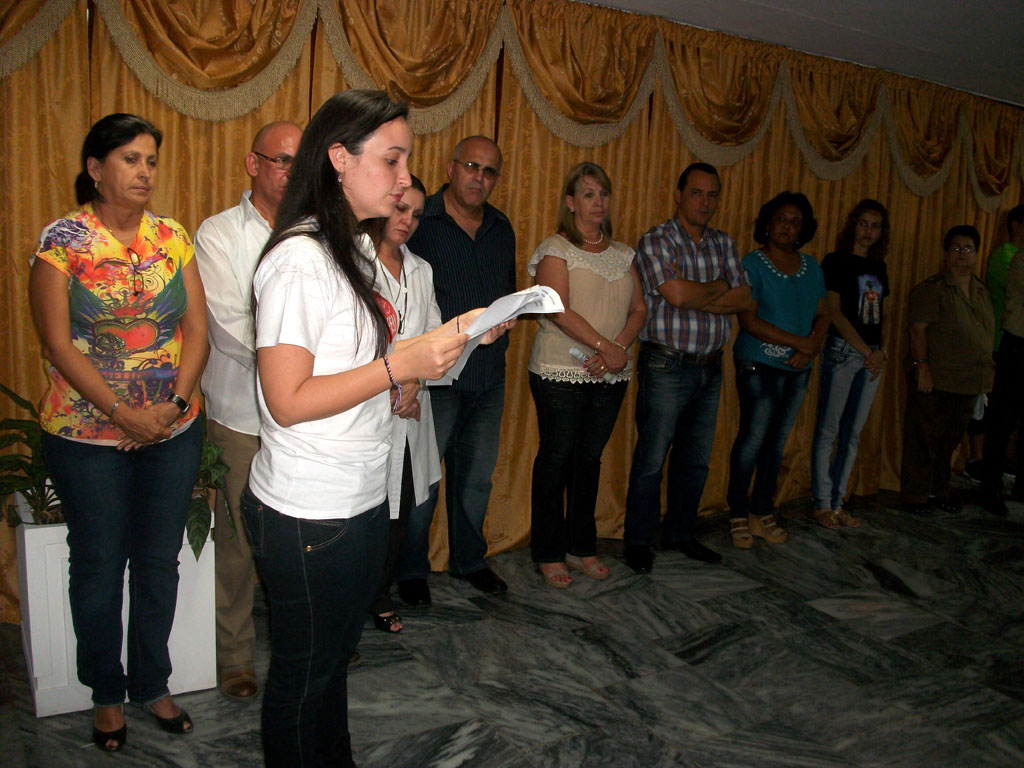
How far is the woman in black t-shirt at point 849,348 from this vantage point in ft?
13.1

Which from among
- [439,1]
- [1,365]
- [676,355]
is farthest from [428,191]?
[1,365]

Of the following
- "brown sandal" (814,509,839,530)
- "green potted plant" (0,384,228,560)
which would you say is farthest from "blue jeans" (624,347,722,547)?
"green potted plant" (0,384,228,560)

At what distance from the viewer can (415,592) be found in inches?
118

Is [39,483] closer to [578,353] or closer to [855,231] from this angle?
[578,353]

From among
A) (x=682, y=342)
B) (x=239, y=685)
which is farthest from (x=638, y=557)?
(x=239, y=685)

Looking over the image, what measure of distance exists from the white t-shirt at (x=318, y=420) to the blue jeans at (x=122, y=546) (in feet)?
2.55

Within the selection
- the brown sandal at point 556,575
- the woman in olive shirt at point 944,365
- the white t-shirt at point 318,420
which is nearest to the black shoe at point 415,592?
the brown sandal at point 556,575

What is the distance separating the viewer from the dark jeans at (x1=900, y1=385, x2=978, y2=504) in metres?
4.37

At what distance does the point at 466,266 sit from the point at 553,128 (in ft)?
3.09

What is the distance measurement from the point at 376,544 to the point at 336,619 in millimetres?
146

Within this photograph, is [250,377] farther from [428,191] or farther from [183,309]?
[428,191]

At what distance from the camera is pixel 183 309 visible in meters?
2.08

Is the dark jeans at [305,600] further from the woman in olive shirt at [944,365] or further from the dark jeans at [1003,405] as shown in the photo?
the dark jeans at [1003,405]

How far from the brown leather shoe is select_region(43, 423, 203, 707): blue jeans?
213mm
